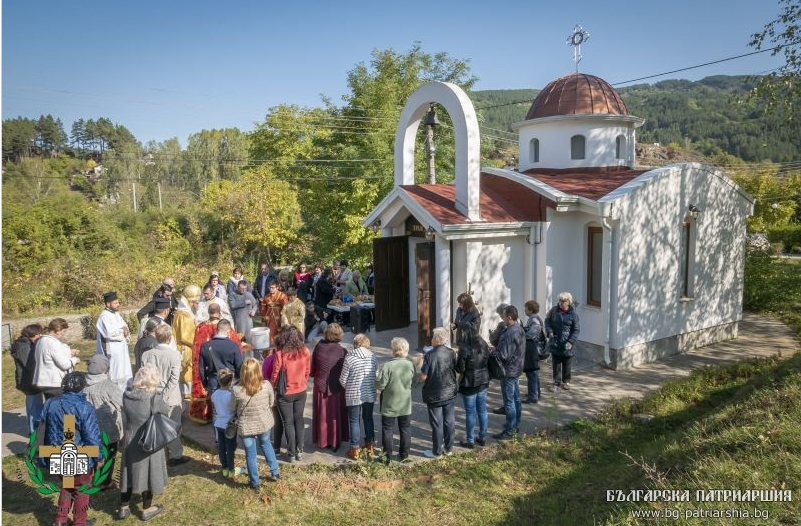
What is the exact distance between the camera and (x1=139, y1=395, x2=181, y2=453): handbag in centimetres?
553

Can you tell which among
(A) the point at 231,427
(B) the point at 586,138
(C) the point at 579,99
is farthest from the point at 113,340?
(C) the point at 579,99

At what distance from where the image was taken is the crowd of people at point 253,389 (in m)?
5.79

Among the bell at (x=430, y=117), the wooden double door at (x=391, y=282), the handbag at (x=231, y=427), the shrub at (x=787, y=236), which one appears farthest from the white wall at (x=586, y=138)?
the shrub at (x=787, y=236)

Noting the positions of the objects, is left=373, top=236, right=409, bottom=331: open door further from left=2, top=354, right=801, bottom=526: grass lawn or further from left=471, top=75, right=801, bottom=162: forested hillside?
left=471, top=75, right=801, bottom=162: forested hillside

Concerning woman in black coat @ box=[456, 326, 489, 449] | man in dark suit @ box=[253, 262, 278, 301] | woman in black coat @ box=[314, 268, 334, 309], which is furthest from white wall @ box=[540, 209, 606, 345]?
man in dark suit @ box=[253, 262, 278, 301]

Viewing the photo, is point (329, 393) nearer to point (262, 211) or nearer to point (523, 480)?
point (523, 480)

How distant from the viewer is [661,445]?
22.5 ft

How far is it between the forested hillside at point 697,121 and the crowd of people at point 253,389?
80.5m

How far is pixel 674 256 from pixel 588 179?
257 cm

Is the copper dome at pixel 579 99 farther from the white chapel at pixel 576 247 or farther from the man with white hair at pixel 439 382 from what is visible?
the man with white hair at pixel 439 382

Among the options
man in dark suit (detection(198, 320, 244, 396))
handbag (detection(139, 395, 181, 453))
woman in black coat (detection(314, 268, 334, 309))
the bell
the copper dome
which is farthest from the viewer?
the copper dome

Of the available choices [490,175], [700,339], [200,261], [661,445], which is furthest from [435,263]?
[200,261]

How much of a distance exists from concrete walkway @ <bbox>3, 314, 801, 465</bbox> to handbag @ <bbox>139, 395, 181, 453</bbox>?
2135mm

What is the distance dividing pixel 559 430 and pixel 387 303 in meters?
5.85
